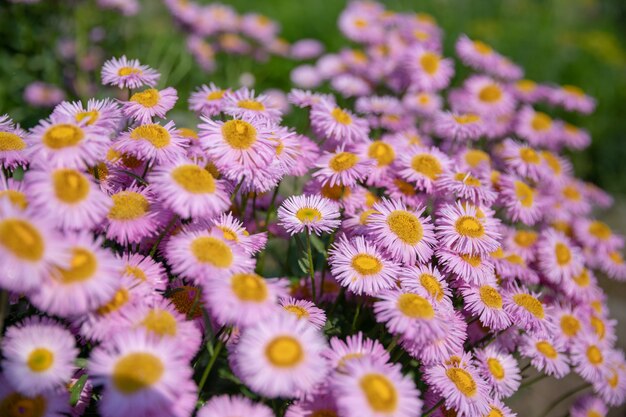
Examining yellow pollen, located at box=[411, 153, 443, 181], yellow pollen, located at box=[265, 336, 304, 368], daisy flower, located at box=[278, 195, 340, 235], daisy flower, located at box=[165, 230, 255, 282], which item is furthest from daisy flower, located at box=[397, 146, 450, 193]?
yellow pollen, located at box=[265, 336, 304, 368]

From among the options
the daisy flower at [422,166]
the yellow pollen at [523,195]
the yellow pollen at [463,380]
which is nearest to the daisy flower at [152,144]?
the daisy flower at [422,166]

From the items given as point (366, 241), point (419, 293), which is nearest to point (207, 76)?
point (366, 241)

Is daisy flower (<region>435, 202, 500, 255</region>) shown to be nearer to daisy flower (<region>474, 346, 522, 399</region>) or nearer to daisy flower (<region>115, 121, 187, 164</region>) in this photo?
daisy flower (<region>474, 346, 522, 399</region>)

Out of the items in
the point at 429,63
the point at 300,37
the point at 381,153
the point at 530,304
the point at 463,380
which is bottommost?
the point at 463,380

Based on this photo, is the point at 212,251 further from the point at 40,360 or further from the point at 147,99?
the point at 147,99

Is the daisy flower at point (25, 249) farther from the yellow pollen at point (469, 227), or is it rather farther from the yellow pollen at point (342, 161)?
the yellow pollen at point (469, 227)

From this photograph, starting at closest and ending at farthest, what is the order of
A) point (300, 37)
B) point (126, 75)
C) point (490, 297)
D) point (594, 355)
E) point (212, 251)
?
point (212, 251), point (490, 297), point (126, 75), point (594, 355), point (300, 37)

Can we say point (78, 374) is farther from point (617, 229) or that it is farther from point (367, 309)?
point (617, 229)

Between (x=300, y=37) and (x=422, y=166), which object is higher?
(x=300, y=37)

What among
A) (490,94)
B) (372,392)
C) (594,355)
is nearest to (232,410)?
(372,392)
